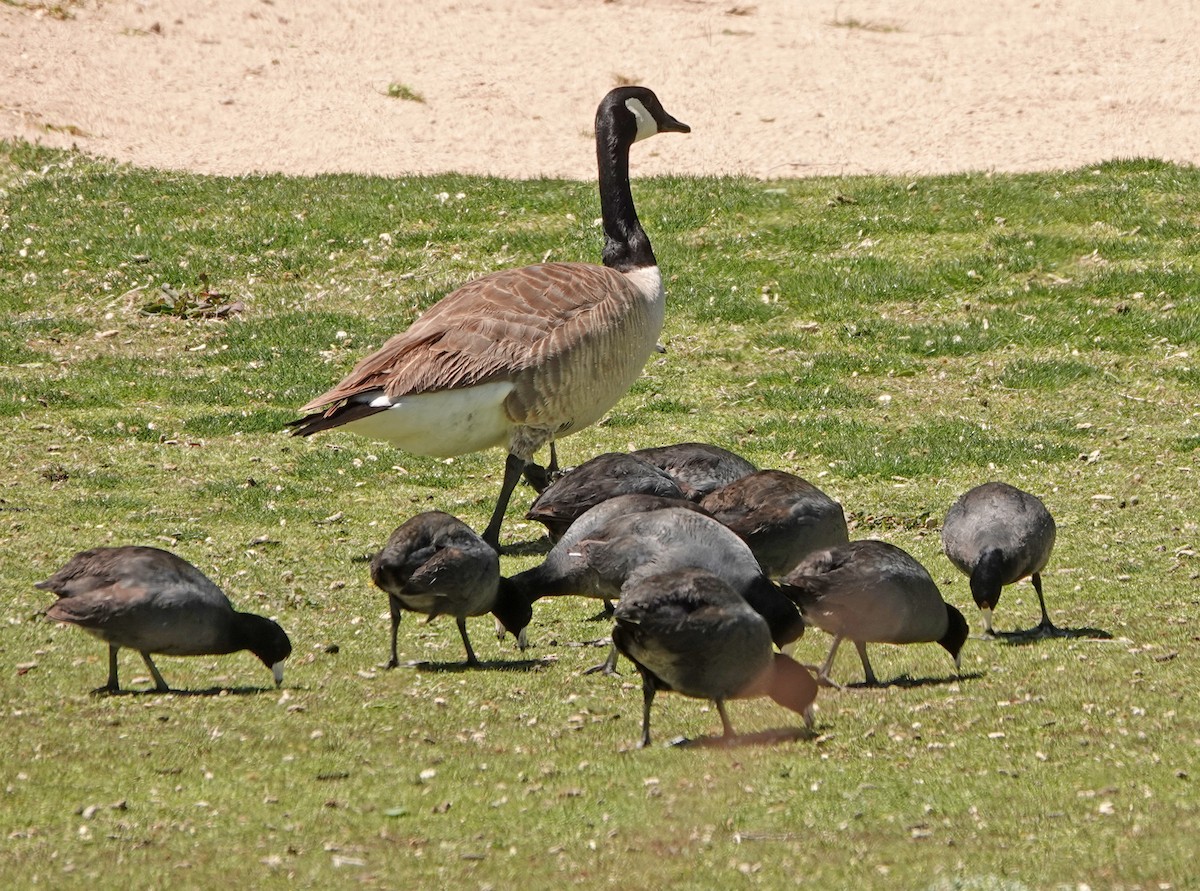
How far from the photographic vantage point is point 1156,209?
19688 mm

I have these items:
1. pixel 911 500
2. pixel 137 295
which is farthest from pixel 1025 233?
pixel 137 295

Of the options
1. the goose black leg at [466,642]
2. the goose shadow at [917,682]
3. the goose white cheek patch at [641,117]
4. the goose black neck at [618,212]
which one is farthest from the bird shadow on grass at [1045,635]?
the goose white cheek patch at [641,117]

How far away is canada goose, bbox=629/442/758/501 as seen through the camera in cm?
1060

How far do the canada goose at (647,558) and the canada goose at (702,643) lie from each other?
0.64 m

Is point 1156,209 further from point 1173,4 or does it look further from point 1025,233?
point 1173,4

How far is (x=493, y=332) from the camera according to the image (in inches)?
432

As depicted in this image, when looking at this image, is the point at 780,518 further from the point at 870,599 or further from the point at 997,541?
the point at 870,599

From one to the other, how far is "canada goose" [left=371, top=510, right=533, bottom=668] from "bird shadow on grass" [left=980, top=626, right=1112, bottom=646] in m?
2.93

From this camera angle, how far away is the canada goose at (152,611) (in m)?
7.67

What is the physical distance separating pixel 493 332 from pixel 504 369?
0.29m

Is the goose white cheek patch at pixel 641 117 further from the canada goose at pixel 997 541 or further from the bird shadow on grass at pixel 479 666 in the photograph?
the bird shadow on grass at pixel 479 666

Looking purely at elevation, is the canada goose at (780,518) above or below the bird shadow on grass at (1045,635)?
above

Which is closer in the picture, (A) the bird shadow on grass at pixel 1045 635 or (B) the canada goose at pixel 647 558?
(B) the canada goose at pixel 647 558

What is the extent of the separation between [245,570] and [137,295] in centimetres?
874
